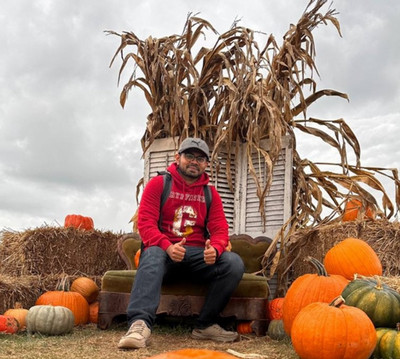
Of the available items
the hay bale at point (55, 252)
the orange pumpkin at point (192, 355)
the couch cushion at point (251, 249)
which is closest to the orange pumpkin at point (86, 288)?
the hay bale at point (55, 252)

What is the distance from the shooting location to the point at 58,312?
3957 mm

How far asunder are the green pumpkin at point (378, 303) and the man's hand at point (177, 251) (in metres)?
1.04

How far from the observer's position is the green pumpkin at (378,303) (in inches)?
120

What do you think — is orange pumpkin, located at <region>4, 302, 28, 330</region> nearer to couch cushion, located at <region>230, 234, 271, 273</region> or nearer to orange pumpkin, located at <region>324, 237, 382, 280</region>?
couch cushion, located at <region>230, 234, 271, 273</region>

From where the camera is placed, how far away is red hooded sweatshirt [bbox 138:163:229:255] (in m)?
3.77

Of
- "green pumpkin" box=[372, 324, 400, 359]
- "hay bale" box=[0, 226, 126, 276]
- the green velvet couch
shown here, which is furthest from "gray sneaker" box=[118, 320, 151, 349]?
"hay bale" box=[0, 226, 126, 276]

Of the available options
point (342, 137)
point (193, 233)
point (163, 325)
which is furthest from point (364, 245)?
point (342, 137)

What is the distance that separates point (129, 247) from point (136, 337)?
6.75 ft

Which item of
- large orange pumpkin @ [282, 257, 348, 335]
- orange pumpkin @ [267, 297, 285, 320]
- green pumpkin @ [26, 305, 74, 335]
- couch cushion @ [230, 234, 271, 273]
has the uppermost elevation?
couch cushion @ [230, 234, 271, 273]

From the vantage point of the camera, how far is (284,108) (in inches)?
→ 231

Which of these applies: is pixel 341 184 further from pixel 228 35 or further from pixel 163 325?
pixel 163 325

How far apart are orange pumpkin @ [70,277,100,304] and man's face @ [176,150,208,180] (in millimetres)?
1823

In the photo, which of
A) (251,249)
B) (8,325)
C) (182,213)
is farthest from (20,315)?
(251,249)

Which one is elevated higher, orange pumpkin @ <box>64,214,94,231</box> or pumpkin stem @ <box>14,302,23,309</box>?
orange pumpkin @ <box>64,214,94,231</box>
